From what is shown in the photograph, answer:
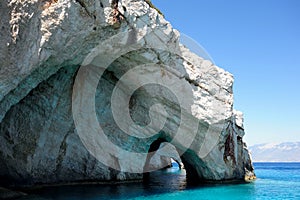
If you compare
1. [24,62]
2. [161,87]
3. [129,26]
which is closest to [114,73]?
[161,87]

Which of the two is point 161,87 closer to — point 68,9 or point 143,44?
point 143,44

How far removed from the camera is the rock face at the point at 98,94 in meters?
15.3

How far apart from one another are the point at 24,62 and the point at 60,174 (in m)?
11.1

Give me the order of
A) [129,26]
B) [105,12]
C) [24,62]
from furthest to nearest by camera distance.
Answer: [129,26], [105,12], [24,62]

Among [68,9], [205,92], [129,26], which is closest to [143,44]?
[129,26]

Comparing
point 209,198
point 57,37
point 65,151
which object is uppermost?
point 57,37

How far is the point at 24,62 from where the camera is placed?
14656mm

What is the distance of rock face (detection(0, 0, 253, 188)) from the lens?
Result: 15.3 meters

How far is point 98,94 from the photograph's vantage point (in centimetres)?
2403

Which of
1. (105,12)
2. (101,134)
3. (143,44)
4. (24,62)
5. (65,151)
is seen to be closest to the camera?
(24,62)

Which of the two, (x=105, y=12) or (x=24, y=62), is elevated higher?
(x=105, y=12)

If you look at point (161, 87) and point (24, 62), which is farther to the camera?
point (161, 87)

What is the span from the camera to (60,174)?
76.5 ft

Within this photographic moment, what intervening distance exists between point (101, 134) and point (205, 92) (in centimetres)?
860
